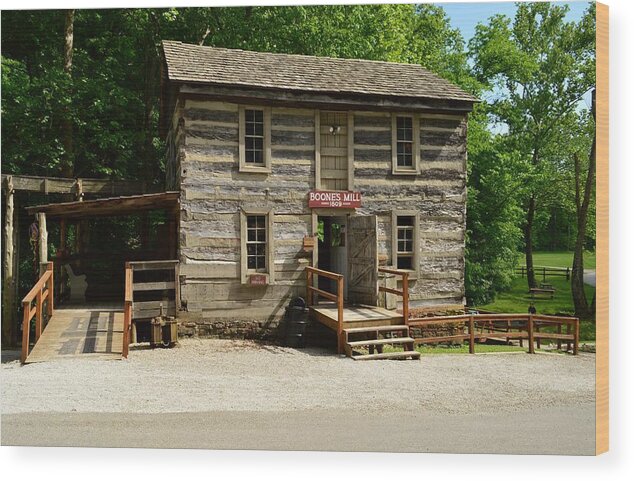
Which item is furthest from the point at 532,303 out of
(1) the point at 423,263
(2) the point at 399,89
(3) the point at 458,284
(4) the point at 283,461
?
(2) the point at 399,89

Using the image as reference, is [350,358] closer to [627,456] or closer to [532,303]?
[532,303]

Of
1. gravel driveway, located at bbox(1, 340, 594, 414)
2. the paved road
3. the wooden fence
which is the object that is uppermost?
the wooden fence

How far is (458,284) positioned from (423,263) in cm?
85

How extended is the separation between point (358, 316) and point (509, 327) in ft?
7.77

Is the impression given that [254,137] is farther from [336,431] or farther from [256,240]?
[336,431]

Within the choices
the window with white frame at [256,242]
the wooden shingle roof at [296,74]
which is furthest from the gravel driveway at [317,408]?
the wooden shingle roof at [296,74]

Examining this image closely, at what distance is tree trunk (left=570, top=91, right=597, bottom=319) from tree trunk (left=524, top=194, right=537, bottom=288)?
460mm

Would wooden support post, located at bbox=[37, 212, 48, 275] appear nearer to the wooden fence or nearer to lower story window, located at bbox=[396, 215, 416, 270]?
lower story window, located at bbox=[396, 215, 416, 270]

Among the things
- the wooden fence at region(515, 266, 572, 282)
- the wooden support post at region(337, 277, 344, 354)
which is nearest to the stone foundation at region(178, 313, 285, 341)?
the wooden support post at region(337, 277, 344, 354)

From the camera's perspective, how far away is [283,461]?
6.48m

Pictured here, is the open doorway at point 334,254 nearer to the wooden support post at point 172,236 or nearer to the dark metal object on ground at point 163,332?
the wooden support post at point 172,236

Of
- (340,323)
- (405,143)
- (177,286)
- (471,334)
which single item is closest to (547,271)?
(471,334)

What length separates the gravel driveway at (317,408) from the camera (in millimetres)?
6383

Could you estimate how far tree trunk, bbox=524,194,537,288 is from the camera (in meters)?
6.96
